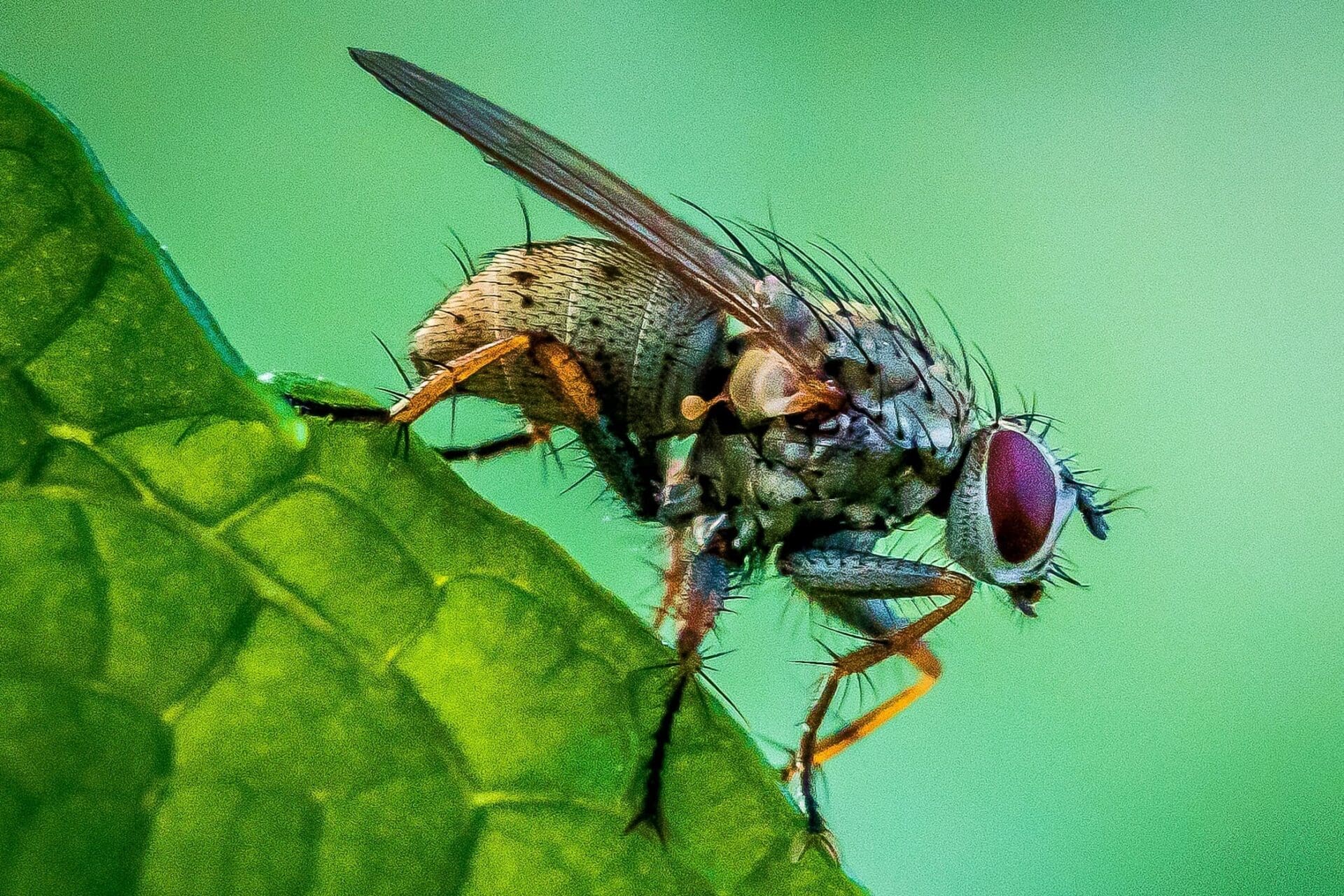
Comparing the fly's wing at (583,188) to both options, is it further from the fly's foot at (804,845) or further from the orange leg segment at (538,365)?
the fly's foot at (804,845)

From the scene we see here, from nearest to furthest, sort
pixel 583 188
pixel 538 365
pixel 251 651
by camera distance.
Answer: pixel 251 651 < pixel 583 188 < pixel 538 365

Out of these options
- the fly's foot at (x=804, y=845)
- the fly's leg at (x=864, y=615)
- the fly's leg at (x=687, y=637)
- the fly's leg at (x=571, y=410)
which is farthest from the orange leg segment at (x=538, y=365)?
the fly's foot at (x=804, y=845)

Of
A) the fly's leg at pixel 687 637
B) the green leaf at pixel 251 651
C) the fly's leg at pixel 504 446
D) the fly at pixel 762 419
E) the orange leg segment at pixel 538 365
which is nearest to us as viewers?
the green leaf at pixel 251 651

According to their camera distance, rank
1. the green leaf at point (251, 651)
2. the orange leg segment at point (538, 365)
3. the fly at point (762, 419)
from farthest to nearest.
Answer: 1. the fly at point (762, 419)
2. the orange leg segment at point (538, 365)
3. the green leaf at point (251, 651)

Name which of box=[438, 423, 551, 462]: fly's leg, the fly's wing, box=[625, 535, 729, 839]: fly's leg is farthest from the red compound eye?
box=[438, 423, 551, 462]: fly's leg

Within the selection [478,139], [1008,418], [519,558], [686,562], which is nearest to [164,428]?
[519,558]

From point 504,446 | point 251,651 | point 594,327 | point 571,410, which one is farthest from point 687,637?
point 251,651

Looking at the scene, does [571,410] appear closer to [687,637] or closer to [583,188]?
[583,188]
